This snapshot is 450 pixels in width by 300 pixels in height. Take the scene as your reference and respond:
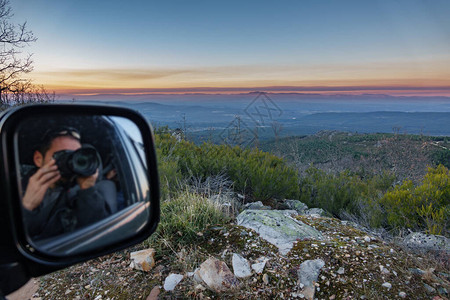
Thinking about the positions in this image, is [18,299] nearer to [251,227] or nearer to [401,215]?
[251,227]

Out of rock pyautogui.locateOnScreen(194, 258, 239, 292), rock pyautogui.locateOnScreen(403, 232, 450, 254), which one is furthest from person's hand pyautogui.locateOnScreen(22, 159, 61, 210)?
rock pyautogui.locateOnScreen(403, 232, 450, 254)

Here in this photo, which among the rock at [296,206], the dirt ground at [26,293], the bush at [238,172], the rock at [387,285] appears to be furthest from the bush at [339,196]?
the dirt ground at [26,293]

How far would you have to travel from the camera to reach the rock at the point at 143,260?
9.66ft

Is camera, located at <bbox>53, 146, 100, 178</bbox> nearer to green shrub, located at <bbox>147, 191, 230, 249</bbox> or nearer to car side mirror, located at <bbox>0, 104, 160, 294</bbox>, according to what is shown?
car side mirror, located at <bbox>0, 104, 160, 294</bbox>

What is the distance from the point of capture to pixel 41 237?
0.96 metres

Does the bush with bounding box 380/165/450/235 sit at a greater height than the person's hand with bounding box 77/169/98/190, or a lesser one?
lesser

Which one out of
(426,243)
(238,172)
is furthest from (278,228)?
(238,172)

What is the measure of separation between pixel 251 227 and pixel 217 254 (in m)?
0.54

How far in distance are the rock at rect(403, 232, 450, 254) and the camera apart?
3567 millimetres

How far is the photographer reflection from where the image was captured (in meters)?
0.93

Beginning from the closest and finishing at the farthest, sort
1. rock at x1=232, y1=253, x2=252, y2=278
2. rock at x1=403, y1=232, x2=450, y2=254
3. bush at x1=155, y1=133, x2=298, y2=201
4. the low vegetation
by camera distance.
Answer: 1. rock at x1=232, y1=253, x2=252, y2=278
2. rock at x1=403, y1=232, x2=450, y2=254
3. the low vegetation
4. bush at x1=155, y1=133, x2=298, y2=201

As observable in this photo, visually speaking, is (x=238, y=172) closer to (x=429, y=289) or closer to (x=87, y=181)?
(x=429, y=289)

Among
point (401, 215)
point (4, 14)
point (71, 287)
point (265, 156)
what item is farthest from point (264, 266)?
point (4, 14)

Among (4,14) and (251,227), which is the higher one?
(4,14)
